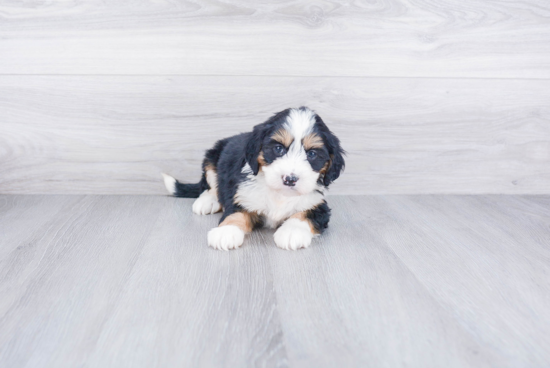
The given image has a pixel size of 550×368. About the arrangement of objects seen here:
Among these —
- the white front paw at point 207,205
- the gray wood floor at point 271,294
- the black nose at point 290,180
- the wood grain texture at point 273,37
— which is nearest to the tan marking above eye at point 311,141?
the black nose at point 290,180

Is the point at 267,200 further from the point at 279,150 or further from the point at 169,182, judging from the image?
the point at 169,182

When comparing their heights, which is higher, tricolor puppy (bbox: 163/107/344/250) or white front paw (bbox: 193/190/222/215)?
tricolor puppy (bbox: 163/107/344/250)

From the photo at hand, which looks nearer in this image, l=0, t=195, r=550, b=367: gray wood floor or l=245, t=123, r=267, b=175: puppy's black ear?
l=0, t=195, r=550, b=367: gray wood floor

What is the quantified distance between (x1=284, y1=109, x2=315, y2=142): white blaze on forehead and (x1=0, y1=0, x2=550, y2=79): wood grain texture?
767 mm

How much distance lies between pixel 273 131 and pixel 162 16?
1.11 meters

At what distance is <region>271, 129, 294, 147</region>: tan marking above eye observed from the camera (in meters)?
1.76

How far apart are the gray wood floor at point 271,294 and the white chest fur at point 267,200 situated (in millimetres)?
120

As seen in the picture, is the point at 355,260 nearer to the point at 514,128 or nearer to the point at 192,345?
the point at 192,345

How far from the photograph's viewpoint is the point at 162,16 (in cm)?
240

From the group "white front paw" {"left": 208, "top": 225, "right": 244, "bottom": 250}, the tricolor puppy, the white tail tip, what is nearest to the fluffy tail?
the white tail tip

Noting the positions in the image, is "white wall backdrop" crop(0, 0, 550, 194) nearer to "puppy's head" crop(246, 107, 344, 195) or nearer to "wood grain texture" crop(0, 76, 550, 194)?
"wood grain texture" crop(0, 76, 550, 194)

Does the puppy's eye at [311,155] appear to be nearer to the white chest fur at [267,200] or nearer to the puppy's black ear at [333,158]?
the puppy's black ear at [333,158]

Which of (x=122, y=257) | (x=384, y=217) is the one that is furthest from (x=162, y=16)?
(x=384, y=217)

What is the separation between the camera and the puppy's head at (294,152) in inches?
67.4
